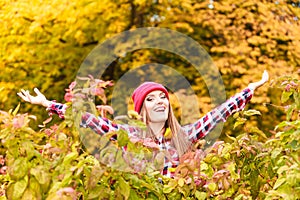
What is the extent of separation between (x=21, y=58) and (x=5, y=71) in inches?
9.4

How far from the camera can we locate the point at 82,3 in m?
5.91

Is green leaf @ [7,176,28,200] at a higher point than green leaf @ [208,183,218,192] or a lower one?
higher

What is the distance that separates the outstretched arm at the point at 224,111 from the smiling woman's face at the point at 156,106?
0.63ft

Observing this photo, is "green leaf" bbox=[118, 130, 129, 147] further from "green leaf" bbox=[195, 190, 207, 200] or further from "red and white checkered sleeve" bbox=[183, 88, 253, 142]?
"red and white checkered sleeve" bbox=[183, 88, 253, 142]

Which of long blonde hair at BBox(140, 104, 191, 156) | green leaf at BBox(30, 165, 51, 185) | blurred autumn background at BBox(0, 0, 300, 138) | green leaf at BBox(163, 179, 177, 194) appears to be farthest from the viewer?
blurred autumn background at BBox(0, 0, 300, 138)

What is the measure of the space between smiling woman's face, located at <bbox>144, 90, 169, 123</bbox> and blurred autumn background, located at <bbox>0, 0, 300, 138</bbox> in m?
3.03

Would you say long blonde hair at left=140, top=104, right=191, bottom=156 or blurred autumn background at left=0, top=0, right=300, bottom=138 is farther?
blurred autumn background at left=0, top=0, right=300, bottom=138

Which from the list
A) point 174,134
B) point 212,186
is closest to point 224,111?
point 174,134

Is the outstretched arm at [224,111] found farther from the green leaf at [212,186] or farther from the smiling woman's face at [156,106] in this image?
the green leaf at [212,186]

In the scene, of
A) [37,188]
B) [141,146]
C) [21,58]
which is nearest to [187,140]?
[141,146]

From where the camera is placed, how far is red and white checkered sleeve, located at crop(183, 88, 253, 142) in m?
2.77

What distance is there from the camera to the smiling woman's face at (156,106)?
278cm

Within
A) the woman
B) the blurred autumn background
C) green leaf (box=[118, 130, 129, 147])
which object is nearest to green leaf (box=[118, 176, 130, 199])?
green leaf (box=[118, 130, 129, 147])

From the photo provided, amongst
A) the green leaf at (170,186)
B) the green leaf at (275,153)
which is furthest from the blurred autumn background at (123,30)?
the green leaf at (170,186)
